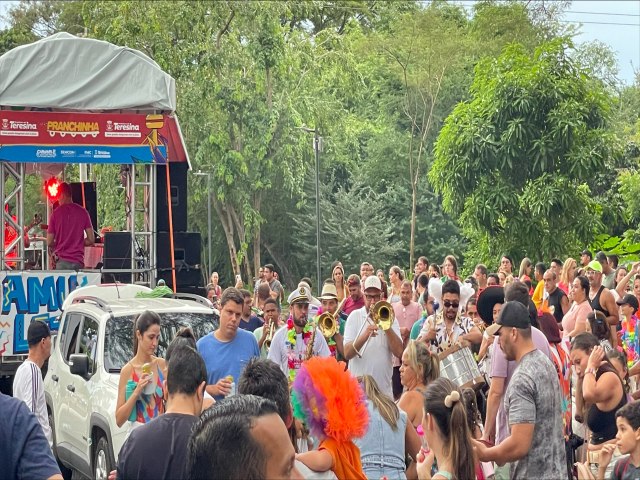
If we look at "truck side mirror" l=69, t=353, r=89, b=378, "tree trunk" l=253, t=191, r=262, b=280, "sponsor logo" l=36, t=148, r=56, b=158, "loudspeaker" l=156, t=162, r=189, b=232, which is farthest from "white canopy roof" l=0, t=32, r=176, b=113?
"tree trunk" l=253, t=191, r=262, b=280

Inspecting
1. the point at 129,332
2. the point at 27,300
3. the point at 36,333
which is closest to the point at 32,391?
the point at 36,333

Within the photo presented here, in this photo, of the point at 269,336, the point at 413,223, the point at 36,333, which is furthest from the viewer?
the point at 413,223

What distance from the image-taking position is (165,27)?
→ 122 feet

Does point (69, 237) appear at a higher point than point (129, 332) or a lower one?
higher

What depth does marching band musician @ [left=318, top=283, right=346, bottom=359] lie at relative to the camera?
11.3 metres

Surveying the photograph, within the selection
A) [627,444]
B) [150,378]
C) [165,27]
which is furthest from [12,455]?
[165,27]

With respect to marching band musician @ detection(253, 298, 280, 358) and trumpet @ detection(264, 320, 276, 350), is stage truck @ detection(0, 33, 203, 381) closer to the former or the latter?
marching band musician @ detection(253, 298, 280, 358)

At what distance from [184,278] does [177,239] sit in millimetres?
528

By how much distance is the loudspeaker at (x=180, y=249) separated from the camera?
16.1 m

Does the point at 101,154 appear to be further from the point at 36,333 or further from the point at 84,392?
the point at 36,333

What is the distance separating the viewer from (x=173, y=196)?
1625 centimetres

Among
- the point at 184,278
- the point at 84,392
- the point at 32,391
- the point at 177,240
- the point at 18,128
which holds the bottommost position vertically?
the point at 84,392

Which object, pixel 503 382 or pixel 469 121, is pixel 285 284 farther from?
pixel 503 382

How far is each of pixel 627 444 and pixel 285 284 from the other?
165 ft
